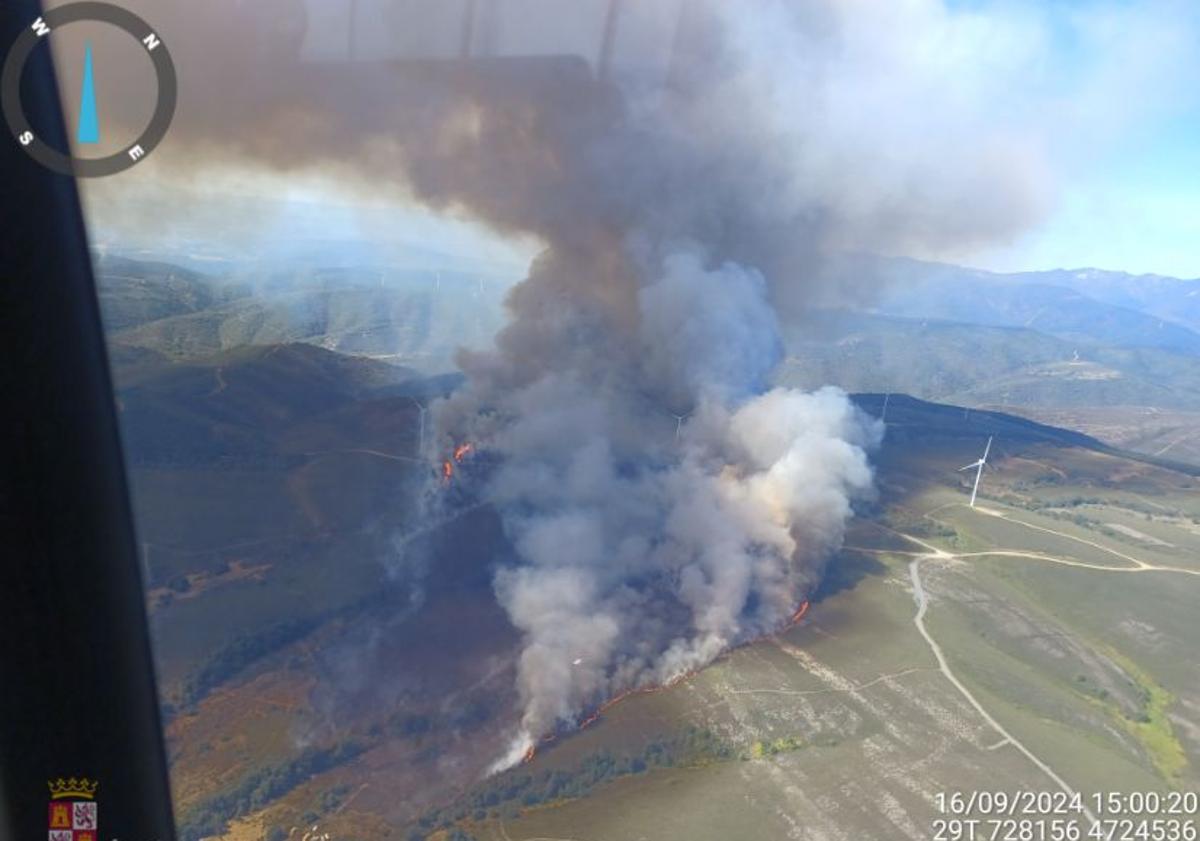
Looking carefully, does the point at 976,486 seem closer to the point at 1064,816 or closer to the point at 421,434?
the point at 421,434

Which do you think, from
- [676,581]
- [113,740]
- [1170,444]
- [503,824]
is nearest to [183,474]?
[676,581]

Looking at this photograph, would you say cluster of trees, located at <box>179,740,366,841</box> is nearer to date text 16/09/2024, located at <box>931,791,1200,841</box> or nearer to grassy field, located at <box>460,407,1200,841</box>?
grassy field, located at <box>460,407,1200,841</box>

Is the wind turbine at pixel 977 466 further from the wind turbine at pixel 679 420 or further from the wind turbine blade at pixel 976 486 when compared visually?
the wind turbine at pixel 679 420

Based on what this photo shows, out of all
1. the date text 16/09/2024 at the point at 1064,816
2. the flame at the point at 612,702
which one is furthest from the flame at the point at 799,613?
the date text 16/09/2024 at the point at 1064,816

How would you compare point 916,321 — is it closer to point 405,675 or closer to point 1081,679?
point 1081,679

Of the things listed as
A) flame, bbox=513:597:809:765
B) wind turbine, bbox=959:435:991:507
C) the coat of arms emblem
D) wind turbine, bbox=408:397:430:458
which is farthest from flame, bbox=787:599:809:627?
the coat of arms emblem

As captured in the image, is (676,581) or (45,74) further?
(676,581)
